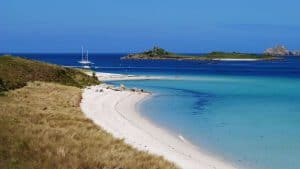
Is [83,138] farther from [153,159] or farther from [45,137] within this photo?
[153,159]

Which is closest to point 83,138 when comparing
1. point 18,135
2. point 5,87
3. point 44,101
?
point 18,135

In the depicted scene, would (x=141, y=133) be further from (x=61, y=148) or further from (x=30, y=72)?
(x=30, y=72)

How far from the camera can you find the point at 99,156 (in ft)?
44.1

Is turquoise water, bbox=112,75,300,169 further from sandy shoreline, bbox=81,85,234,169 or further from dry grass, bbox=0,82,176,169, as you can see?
dry grass, bbox=0,82,176,169

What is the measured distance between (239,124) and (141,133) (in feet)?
26.0

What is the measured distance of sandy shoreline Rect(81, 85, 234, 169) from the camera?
60.5ft

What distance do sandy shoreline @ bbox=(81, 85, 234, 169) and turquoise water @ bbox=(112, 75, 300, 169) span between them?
809mm

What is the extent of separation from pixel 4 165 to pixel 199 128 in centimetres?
1690

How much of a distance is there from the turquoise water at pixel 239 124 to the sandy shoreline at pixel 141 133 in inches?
31.9

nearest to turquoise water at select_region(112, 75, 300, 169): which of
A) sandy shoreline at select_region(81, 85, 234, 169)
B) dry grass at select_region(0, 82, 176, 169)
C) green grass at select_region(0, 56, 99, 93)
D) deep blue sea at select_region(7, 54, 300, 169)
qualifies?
deep blue sea at select_region(7, 54, 300, 169)

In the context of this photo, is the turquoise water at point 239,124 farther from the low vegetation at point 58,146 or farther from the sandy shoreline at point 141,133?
the low vegetation at point 58,146

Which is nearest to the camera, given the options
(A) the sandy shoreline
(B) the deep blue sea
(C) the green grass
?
(A) the sandy shoreline

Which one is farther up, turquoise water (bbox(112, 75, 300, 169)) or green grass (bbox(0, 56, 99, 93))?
green grass (bbox(0, 56, 99, 93))

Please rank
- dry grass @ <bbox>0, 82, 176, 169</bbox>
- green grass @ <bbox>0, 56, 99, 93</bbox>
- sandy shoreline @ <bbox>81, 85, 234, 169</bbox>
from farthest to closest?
green grass @ <bbox>0, 56, 99, 93</bbox>
sandy shoreline @ <bbox>81, 85, 234, 169</bbox>
dry grass @ <bbox>0, 82, 176, 169</bbox>
